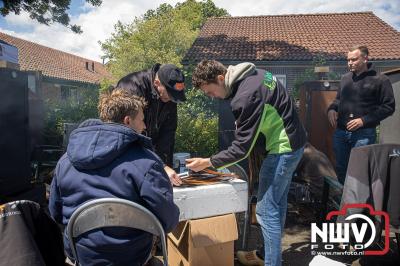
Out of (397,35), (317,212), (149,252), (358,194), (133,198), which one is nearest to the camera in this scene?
(133,198)

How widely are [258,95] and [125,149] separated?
3.79 feet

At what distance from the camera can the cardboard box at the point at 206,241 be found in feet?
Answer: 8.51

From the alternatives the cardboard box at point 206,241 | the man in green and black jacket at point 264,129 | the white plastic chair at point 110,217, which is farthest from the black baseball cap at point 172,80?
the white plastic chair at point 110,217

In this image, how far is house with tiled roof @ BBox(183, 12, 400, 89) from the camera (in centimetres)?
1466

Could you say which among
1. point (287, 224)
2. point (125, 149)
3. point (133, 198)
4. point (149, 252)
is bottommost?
point (287, 224)

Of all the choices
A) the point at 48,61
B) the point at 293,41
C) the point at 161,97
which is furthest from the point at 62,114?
the point at 48,61

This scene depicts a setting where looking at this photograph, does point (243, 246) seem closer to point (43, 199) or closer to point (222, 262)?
point (222, 262)

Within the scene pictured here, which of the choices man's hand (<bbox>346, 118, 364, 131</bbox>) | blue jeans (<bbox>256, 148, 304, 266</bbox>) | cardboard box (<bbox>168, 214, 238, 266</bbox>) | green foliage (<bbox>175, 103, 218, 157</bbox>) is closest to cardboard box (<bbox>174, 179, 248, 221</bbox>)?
cardboard box (<bbox>168, 214, 238, 266</bbox>)

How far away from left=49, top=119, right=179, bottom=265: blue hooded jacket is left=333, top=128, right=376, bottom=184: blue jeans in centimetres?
308

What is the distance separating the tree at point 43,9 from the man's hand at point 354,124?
23.0 feet

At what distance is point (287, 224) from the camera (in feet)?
14.4

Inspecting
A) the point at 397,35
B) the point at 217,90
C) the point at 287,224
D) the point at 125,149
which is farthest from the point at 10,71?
the point at 397,35

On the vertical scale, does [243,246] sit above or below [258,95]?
below

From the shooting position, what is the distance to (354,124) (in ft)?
12.9
